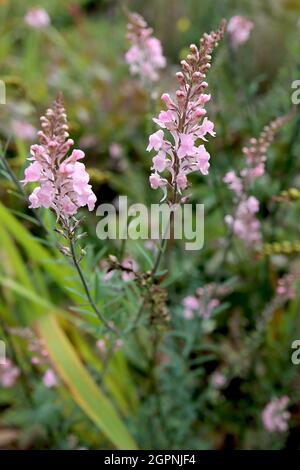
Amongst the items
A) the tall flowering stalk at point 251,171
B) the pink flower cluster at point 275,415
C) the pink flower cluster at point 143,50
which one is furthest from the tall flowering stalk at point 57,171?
the pink flower cluster at point 275,415

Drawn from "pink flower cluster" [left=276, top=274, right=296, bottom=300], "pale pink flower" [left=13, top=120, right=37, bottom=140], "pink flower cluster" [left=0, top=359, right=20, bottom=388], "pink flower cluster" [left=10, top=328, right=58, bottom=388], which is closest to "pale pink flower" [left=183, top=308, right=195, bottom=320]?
"pink flower cluster" [left=276, top=274, right=296, bottom=300]

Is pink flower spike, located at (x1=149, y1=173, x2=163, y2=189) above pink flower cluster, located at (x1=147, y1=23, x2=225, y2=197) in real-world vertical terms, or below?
below

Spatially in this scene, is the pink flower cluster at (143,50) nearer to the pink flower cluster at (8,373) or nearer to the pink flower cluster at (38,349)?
the pink flower cluster at (38,349)

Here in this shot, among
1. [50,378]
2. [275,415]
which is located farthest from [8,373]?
[275,415]

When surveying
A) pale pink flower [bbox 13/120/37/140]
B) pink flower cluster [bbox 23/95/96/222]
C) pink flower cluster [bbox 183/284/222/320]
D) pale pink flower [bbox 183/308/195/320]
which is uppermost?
pale pink flower [bbox 13/120/37/140]

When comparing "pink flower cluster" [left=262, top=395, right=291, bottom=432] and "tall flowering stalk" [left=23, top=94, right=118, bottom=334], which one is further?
"pink flower cluster" [left=262, top=395, right=291, bottom=432]

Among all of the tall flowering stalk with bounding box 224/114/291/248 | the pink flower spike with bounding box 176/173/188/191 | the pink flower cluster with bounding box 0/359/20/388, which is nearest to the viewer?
the pink flower spike with bounding box 176/173/188/191

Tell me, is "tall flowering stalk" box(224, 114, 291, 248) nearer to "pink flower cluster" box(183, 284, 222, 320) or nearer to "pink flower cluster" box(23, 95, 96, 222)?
"pink flower cluster" box(183, 284, 222, 320)

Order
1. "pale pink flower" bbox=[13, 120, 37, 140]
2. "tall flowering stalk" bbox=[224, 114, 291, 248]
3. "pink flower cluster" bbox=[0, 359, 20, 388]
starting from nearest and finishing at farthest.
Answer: "tall flowering stalk" bbox=[224, 114, 291, 248]
"pink flower cluster" bbox=[0, 359, 20, 388]
"pale pink flower" bbox=[13, 120, 37, 140]
